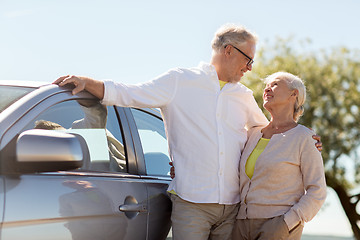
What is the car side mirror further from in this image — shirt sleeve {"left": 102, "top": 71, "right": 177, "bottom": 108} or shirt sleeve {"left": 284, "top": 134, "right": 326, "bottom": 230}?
shirt sleeve {"left": 284, "top": 134, "right": 326, "bottom": 230}

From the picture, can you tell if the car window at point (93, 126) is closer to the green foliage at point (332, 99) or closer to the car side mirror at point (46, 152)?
the car side mirror at point (46, 152)

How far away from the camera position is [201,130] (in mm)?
3541

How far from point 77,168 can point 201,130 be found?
3.63 feet

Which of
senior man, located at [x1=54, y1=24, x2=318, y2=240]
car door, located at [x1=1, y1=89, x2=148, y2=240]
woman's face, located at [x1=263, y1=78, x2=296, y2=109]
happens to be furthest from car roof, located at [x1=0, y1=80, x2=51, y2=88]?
woman's face, located at [x1=263, y1=78, x2=296, y2=109]

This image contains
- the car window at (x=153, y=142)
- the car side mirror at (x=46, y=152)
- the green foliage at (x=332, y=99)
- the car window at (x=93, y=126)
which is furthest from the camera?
the green foliage at (x=332, y=99)

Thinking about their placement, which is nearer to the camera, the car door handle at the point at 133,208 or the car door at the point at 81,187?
the car door at the point at 81,187

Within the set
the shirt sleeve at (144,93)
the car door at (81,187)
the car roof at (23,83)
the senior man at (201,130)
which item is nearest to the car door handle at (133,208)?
the car door at (81,187)

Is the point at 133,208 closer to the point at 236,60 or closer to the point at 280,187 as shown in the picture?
the point at 280,187

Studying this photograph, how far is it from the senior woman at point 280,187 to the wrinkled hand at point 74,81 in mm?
1202

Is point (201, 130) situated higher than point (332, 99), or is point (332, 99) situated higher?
point (201, 130)

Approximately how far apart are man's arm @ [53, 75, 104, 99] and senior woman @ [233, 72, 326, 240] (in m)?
1.08

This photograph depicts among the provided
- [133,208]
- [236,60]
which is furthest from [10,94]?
[236,60]

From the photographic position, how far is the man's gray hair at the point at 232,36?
3.82m

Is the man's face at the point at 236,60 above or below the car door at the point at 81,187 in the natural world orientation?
above
